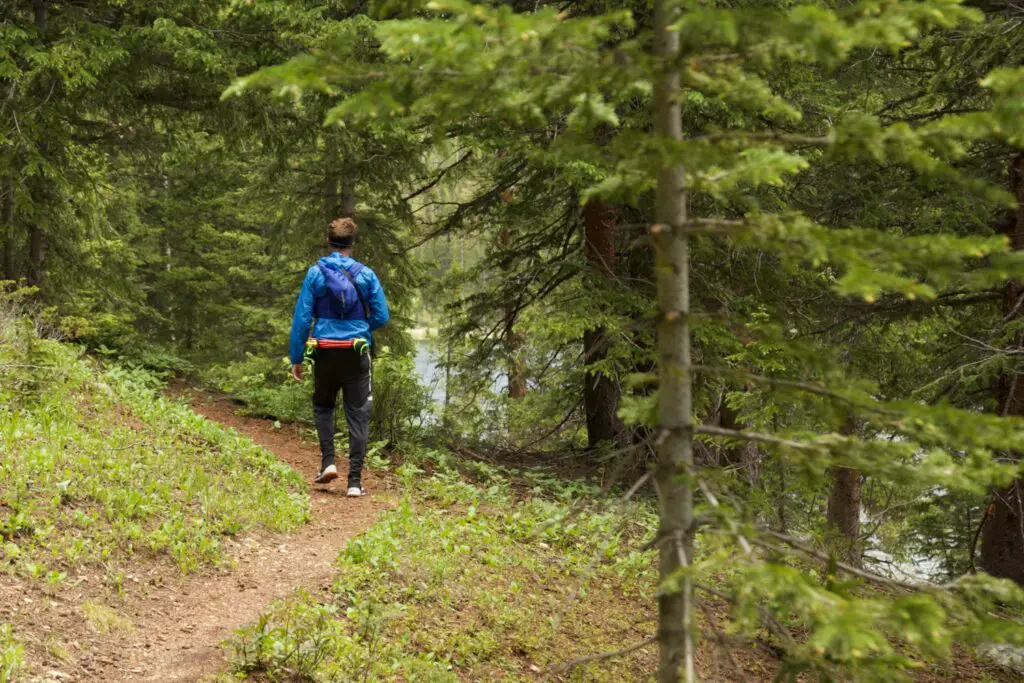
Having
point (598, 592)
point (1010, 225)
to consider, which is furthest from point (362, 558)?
point (1010, 225)

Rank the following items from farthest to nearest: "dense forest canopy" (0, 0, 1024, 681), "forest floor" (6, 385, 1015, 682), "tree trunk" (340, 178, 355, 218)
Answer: "tree trunk" (340, 178, 355, 218) → "forest floor" (6, 385, 1015, 682) → "dense forest canopy" (0, 0, 1024, 681)

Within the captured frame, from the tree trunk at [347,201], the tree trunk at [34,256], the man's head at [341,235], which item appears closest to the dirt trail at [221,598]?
the man's head at [341,235]

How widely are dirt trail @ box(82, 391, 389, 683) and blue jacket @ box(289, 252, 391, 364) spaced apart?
1.58 m

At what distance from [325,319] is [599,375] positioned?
3.63 meters

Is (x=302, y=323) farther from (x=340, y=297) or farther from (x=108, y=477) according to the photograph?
(x=108, y=477)

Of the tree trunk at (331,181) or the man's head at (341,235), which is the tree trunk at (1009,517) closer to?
the man's head at (341,235)

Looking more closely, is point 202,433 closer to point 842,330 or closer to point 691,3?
point 842,330

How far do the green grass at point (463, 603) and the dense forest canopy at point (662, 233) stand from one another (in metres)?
1.05

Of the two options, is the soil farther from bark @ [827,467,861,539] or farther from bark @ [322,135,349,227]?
bark @ [827,467,861,539]

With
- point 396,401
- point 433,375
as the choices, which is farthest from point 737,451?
point 433,375

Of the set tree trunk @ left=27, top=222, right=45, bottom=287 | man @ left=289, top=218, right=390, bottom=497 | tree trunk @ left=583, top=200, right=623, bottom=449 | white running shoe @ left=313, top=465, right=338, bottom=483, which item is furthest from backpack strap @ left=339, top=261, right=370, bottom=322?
tree trunk @ left=27, top=222, right=45, bottom=287

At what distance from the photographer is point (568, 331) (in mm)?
7980

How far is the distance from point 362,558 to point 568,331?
2.93m

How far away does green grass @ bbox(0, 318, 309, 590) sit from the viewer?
19.1ft
